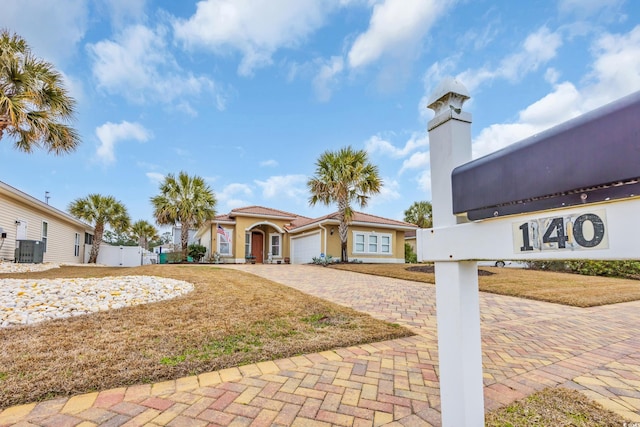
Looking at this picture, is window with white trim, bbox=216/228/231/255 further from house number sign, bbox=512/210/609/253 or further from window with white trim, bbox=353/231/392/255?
house number sign, bbox=512/210/609/253

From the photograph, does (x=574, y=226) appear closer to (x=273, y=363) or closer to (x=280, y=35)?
(x=273, y=363)

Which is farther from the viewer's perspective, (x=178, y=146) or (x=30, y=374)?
(x=178, y=146)

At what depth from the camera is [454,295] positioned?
169 cm

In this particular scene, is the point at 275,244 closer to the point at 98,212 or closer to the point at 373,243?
the point at 373,243

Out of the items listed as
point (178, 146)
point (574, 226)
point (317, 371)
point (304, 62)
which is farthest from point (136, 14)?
point (574, 226)

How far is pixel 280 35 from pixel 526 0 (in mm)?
8743

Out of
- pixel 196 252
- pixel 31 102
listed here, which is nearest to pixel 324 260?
pixel 196 252

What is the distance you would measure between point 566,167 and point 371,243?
19287 millimetres

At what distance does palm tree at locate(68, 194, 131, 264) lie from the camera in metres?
20.7

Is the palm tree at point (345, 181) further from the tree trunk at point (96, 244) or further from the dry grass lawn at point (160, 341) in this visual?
the tree trunk at point (96, 244)

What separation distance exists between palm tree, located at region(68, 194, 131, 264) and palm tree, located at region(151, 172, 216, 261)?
3.46 m

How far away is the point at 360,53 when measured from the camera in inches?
505

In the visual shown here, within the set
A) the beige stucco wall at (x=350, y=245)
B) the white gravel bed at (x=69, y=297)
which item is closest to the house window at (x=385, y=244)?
the beige stucco wall at (x=350, y=245)

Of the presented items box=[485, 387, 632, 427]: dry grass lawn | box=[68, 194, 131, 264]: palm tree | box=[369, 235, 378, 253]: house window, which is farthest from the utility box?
box=[485, 387, 632, 427]: dry grass lawn
